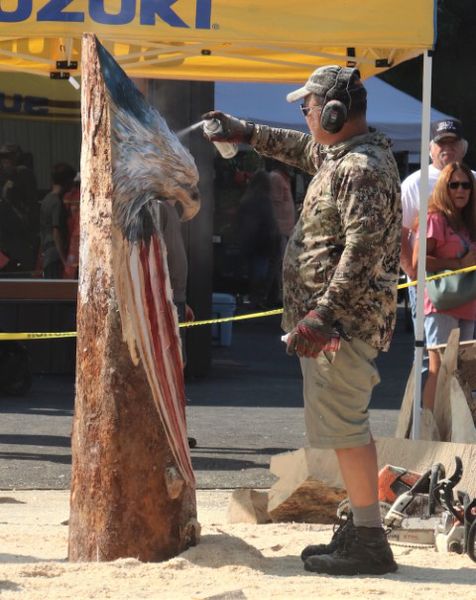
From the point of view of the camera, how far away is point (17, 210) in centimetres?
1204

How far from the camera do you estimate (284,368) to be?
42.8 feet

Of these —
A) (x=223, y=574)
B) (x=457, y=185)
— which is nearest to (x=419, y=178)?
(x=457, y=185)

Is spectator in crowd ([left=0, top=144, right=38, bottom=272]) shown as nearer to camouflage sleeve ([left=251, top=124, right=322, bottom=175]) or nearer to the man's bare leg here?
camouflage sleeve ([left=251, top=124, right=322, bottom=175])

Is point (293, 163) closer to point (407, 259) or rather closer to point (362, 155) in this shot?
point (362, 155)

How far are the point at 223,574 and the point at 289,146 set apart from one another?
1.78 meters

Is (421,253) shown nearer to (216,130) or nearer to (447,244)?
(447,244)

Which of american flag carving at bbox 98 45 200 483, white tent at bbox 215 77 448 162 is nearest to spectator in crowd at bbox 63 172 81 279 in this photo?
white tent at bbox 215 77 448 162

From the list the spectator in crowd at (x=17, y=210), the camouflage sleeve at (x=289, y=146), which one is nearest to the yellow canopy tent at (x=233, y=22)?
the camouflage sleeve at (x=289, y=146)

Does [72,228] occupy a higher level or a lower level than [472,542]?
higher

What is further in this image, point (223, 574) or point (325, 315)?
point (223, 574)

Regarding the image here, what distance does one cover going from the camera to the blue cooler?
13844mm

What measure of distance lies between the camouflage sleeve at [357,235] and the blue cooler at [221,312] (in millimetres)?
8837

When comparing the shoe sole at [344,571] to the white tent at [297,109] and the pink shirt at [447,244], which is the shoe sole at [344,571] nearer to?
the pink shirt at [447,244]

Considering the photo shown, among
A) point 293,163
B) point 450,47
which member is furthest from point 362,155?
point 450,47
